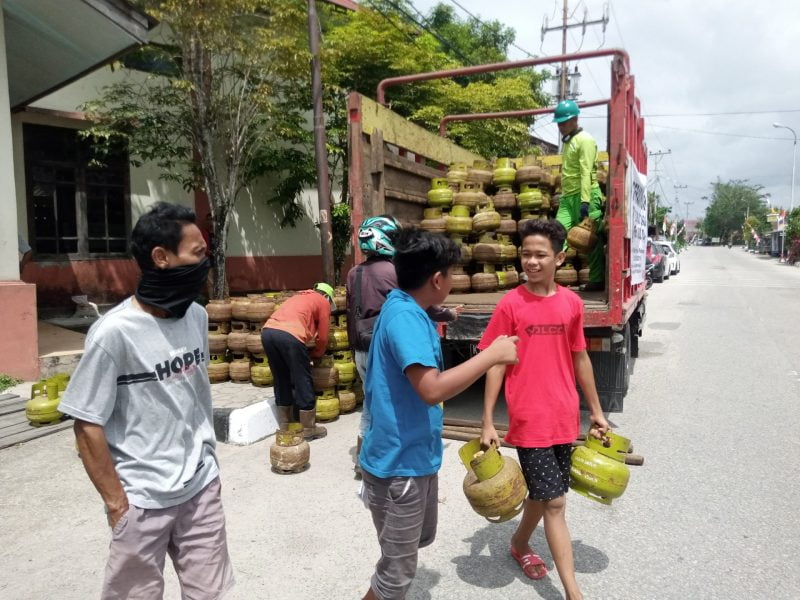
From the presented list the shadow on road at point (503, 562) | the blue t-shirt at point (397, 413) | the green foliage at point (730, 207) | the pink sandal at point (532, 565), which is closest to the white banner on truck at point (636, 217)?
A: the shadow on road at point (503, 562)

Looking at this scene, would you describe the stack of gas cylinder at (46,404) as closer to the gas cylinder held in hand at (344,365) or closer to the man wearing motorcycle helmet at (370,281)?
the gas cylinder held in hand at (344,365)

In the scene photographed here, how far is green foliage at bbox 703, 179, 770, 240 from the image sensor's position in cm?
11231

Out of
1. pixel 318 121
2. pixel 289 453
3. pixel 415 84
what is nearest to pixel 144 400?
pixel 289 453

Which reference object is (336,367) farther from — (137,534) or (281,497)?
(137,534)

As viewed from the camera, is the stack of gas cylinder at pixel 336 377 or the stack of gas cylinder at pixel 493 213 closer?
the stack of gas cylinder at pixel 336 377

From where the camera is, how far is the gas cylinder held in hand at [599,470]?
9.15ft

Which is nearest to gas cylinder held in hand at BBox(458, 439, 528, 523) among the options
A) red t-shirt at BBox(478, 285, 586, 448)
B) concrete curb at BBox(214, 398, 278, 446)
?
red t-shirt at BBox(478, 285, 586, 448)

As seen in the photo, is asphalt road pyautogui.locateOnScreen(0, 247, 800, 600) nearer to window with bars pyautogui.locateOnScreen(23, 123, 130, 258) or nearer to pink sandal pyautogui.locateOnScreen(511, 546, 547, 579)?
pink sandal pyautogui.locateOnScreen(511, 546, 547, 579)

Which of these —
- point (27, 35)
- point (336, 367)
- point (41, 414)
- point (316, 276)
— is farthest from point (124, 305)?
point (316, 276)

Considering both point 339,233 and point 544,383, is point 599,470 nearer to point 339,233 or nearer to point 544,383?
point 544,383

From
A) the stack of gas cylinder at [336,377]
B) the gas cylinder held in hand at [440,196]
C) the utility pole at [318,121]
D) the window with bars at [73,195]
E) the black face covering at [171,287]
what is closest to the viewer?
the black face covering at [171,287]

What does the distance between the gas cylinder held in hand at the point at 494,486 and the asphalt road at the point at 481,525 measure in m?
0.54

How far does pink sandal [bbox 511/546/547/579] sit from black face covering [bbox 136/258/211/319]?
84.1 inches

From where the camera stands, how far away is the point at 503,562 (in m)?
3.16
